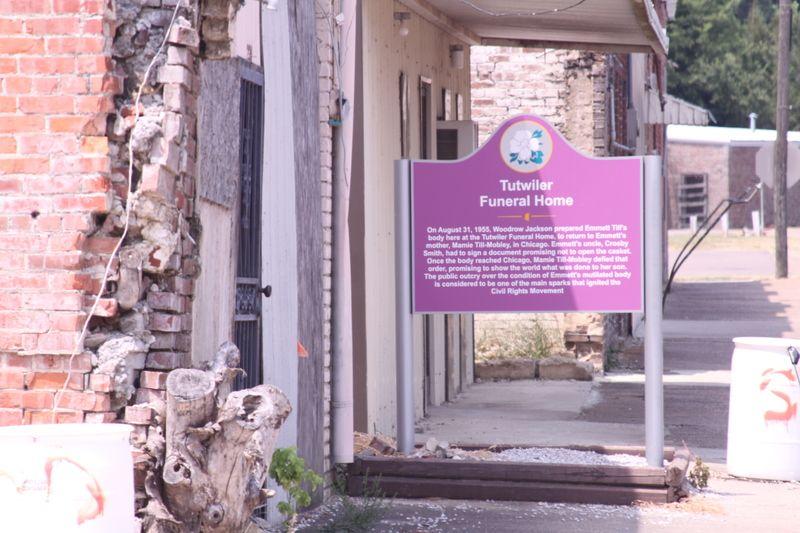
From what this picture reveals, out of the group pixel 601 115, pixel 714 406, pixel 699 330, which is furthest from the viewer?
pixel 699 330

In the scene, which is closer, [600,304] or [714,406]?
[600,304]

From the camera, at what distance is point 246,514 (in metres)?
5.30

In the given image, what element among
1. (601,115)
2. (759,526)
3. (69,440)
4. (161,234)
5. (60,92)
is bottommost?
(759,526)

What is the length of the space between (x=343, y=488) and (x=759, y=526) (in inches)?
97.4

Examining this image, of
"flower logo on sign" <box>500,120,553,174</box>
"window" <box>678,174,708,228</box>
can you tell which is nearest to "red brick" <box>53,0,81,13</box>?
"flower logo on sign" <box>500,120,553,174</box>

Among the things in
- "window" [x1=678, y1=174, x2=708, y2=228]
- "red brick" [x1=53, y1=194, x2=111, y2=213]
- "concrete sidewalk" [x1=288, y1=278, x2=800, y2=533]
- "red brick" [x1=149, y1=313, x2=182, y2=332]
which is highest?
"window" [x1=678, y1=174, x2=708, y2=228]

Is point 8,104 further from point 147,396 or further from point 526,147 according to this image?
point 526,147

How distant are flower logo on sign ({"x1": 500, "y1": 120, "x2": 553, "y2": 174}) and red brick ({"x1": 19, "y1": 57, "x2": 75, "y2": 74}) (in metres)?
3.98

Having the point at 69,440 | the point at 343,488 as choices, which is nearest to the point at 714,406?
the point at 343,488

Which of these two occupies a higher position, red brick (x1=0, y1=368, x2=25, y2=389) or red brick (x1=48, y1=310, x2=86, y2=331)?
red brick (x1=48, y1=310, x2=86, y2=331)

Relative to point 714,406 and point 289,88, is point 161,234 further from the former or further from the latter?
point 714,406

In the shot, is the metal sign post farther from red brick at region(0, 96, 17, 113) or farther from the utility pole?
the utility pole

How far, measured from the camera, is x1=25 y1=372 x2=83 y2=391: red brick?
17.1 feet

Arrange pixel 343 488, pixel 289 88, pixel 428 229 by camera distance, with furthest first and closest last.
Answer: pixel 428 229 → pixel 343 488 → pixel 289 88
